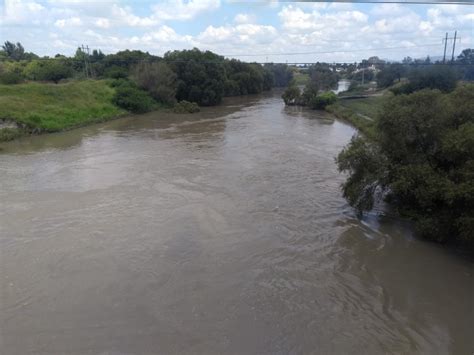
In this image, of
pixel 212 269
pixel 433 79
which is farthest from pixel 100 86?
pixel 212 269

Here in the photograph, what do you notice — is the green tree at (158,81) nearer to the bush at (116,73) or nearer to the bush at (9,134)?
the bush at (116,73)

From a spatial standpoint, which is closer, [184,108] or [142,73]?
[184,108]

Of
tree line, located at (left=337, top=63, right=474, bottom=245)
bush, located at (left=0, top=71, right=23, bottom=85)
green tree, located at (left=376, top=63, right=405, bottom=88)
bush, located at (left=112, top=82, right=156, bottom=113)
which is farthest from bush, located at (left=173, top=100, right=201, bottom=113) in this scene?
green tree, located at (left=376, top=63, right=405, bottom=88)

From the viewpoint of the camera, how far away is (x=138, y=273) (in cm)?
1102

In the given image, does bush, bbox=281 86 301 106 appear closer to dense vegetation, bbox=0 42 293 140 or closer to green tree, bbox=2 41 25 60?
dense vegetation, bbox=0 42 293 140

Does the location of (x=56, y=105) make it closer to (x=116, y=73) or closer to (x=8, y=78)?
(x=8, y=78)

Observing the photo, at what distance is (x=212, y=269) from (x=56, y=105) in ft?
100

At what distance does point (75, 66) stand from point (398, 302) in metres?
58.4

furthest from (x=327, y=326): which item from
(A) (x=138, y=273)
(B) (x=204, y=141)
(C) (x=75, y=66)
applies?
(C) (x=75, y=66)

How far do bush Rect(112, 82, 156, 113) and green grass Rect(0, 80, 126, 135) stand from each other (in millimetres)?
947

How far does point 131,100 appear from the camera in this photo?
42.9 metres

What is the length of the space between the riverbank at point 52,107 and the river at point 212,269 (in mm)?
10111

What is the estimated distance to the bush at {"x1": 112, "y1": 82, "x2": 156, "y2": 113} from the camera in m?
42.6

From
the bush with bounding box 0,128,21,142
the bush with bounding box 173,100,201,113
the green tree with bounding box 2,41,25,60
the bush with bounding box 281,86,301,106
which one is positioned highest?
the green tree with bounding box 2,41,25,60
